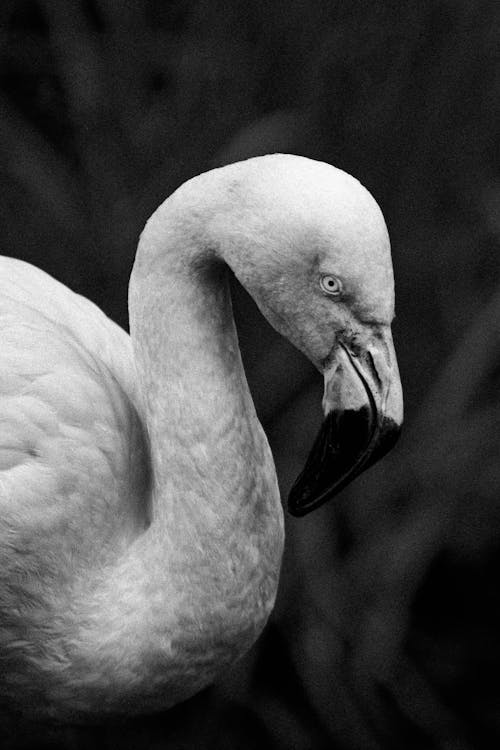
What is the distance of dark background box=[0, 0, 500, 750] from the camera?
2641mm

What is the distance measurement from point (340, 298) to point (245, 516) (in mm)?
371

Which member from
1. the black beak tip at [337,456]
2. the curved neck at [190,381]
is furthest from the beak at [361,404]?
the curved neck at [190,381]

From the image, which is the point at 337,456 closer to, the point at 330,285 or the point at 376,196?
the point at 330,285

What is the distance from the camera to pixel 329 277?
4.60 feet

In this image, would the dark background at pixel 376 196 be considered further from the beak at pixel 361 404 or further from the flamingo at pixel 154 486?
the beak at pixel 361 404

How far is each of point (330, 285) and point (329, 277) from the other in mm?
11

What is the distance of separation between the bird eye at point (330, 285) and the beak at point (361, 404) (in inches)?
Result: 2.7

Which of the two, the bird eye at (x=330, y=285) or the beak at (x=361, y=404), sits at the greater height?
the bird eye at (x=330, y=285)

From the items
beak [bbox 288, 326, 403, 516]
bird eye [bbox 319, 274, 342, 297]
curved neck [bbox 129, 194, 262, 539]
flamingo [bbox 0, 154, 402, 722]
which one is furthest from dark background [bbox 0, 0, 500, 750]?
bird eye [bbox 319, 274, 342, 297]

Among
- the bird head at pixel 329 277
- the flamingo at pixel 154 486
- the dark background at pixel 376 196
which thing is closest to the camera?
the bird head at pixel 329 277

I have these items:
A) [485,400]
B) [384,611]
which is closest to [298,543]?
[384,611]

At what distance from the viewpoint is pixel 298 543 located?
2.68 m

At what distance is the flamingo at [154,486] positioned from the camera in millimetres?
1540

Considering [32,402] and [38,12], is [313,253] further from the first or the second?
[38,12]
